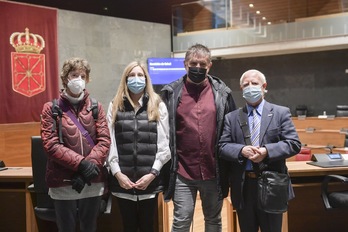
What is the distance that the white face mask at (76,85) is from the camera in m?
2.40

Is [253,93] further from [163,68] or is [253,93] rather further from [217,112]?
[163,68]

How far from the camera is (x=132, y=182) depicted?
245 centimetres

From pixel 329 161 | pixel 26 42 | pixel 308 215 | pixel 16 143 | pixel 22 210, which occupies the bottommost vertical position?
pixel 308 215

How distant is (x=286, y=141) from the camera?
7.73 ft

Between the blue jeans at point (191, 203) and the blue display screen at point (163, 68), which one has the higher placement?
the blue display screen at point (163, 68)

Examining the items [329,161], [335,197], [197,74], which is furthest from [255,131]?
[329,161]

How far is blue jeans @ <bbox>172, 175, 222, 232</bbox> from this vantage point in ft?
8.21

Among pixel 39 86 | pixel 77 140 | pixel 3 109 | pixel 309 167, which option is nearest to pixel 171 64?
pixel 39 86

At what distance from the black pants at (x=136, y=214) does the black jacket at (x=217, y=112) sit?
0.46 feet

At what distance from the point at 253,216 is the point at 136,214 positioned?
0.76 metres

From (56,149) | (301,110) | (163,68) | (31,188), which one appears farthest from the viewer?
(301,110)

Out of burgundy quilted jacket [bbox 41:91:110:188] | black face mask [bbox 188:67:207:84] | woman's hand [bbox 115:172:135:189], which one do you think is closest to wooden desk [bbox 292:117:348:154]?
black face mask [bbox 188:67:207:84]

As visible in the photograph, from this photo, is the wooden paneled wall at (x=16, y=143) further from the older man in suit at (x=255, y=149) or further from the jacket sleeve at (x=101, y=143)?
the older man in suit at (x=255, y=149)

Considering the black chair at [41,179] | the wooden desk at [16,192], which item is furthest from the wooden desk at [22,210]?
the black chair at [41,179]
